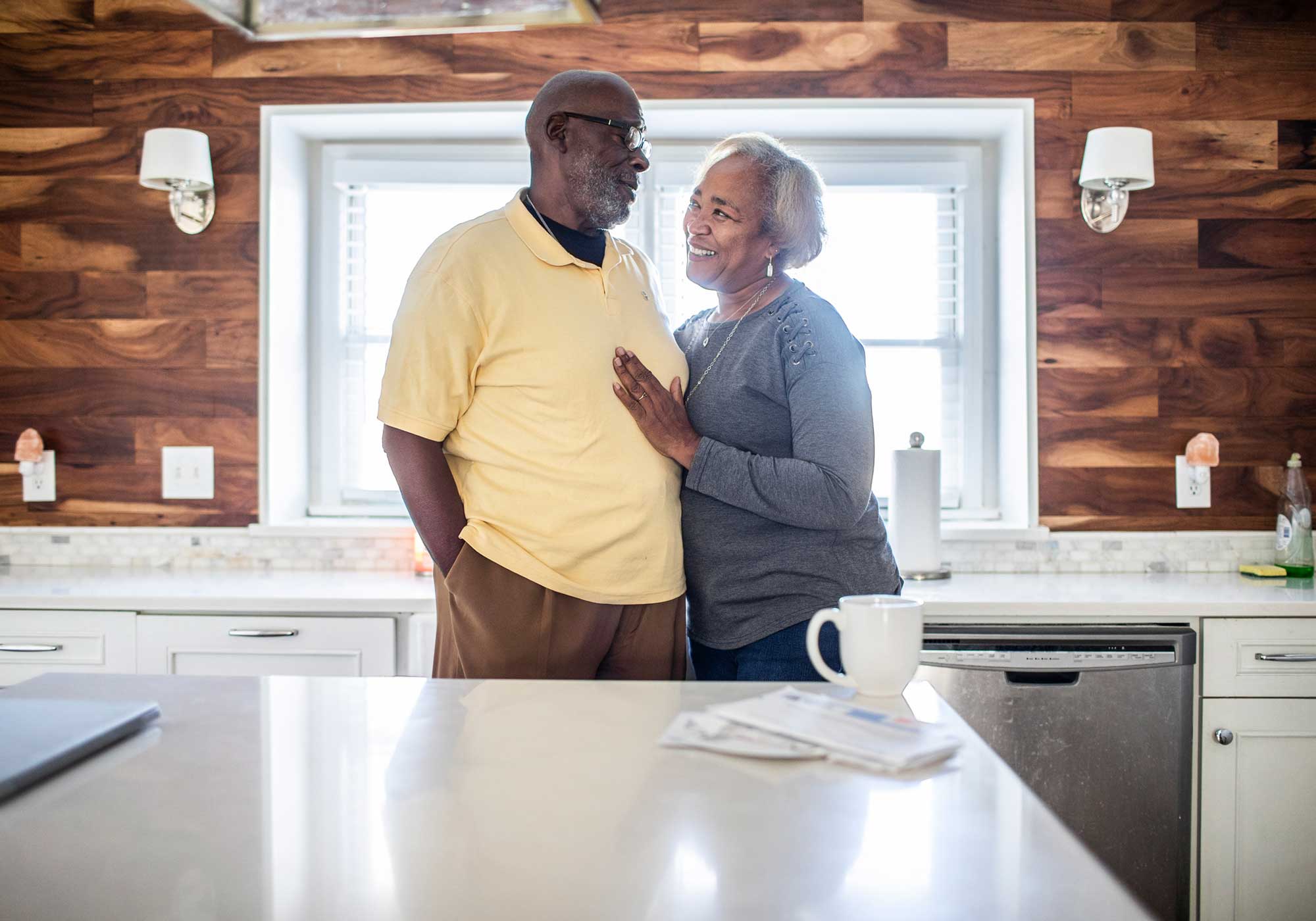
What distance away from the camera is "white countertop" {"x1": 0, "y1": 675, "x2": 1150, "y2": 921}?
1.98 ft

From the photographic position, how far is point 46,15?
278cm

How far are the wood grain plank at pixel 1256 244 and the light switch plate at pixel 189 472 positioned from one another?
Result: 2.68 metres

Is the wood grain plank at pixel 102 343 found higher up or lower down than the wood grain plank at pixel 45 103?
lower down

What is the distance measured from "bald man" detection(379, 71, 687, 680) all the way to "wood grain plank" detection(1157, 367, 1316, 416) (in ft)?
5.68

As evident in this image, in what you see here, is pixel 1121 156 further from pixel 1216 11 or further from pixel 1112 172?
pixel 1216 11

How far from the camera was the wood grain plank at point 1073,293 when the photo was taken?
2.71 meters

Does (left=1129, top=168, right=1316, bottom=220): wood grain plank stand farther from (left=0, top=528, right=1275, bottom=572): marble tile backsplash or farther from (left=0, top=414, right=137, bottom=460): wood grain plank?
(left=0, top=414, right=137, bottom=460): wood grain plank

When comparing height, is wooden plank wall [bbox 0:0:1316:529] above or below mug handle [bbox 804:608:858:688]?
above

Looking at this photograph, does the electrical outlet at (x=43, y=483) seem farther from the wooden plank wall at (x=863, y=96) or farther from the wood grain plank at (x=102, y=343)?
the wood grain plank at (x=102, y=343)

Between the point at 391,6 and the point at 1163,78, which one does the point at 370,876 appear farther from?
the point at 1163,78

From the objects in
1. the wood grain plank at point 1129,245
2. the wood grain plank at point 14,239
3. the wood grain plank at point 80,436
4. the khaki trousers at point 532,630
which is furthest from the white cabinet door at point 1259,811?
the wood grain plank at point 14,239

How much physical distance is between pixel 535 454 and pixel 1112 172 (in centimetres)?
179

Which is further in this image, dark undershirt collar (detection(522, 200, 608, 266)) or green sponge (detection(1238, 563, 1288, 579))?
green sponge (detection(1238, 563, 1288, 579))

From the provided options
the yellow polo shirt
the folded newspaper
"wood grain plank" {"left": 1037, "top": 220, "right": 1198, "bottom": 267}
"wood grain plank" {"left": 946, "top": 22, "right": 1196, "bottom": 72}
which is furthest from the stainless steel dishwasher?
"wood grain plank" {"left": 946, "top": 22, "right": 1196, "bottom": 72}
